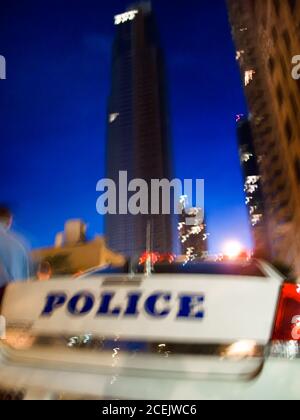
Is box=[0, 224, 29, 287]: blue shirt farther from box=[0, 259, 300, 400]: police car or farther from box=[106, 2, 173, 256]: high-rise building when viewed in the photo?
box=[106, 2, 173, 256]: high-rise building

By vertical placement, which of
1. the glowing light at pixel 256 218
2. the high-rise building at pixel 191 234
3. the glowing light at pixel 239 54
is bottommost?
the high-rise building at pixel 191 234

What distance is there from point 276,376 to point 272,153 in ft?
123

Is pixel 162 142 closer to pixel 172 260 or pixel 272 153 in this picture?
pixel 272 153

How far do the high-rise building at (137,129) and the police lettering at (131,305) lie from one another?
7413 cm

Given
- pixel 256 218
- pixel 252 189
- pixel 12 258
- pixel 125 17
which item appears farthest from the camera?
pixel 125 17

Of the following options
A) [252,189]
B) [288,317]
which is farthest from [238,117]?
[288,317]

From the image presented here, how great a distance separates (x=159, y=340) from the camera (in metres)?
1.70

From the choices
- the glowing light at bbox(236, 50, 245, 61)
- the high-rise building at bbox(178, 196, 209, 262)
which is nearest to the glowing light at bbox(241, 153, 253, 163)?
the glowing light at bbox(236, 50, 245, 61)

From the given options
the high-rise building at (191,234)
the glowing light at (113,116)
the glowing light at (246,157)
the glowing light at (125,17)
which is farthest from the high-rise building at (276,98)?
the glowing light at (125,17)

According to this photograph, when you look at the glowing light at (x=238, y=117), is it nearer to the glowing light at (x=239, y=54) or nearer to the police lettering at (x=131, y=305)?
the glowing light at (x=239, y=54)

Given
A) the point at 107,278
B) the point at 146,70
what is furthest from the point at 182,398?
the point at 146,70

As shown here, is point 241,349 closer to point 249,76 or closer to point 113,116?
point 249,76

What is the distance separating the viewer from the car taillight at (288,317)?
1.67 m

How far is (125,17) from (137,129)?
174 feet
